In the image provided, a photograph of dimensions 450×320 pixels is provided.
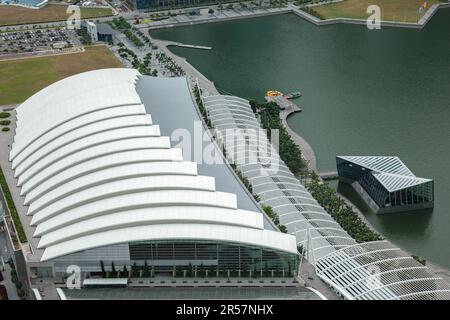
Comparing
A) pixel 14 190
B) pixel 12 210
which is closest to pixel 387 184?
pixel 12 210

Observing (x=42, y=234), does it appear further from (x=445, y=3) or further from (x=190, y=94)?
(x=445, y=3)

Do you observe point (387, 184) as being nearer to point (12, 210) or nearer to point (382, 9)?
point (12, 210)

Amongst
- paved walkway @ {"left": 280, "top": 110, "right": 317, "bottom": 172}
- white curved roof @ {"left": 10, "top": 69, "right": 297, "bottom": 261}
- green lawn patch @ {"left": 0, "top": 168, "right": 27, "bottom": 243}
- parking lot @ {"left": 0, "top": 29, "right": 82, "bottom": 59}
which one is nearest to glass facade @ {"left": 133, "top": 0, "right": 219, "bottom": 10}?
parking lot @ {"left": 0, "top": 29, "right": 82, "bottom": 59}

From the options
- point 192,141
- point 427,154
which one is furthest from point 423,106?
point 192,141

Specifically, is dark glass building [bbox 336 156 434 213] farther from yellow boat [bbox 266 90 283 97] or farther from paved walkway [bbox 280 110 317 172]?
yellow boat [bbox 266 90 283 97]

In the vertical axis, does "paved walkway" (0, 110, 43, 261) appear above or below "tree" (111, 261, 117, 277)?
above
